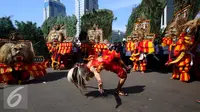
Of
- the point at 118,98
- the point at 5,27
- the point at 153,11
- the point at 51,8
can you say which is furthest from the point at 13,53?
the point at 51,8

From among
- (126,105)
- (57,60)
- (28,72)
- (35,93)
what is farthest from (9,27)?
(126,105)

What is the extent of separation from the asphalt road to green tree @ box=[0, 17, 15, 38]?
8061 millimetres

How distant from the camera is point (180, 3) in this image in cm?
1548

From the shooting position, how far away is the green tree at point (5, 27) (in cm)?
1591

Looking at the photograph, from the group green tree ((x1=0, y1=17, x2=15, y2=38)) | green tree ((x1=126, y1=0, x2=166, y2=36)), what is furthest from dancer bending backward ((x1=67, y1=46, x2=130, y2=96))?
green tree ((x1=126, y1=0, x2=166, y2=36))

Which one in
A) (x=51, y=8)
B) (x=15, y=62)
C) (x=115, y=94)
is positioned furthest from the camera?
(x=51, y=8)

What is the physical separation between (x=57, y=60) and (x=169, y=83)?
24.0ft

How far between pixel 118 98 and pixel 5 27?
11.7 metres

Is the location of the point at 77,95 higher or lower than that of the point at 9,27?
lower

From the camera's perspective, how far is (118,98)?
6.80 metres

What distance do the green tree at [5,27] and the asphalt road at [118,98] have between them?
8.06 m

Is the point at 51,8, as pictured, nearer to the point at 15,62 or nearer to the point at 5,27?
the point at 5,27

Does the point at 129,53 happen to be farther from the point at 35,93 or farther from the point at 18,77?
the point at 35,93

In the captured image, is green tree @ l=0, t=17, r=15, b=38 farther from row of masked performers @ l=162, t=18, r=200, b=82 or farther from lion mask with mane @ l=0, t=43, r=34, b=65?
row of masked performers @ l=162, t=18, r=200, b=82
